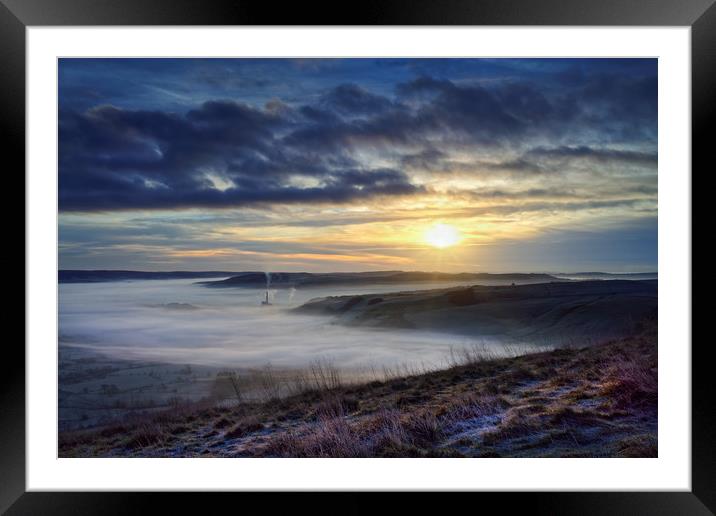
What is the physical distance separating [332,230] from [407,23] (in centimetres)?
148

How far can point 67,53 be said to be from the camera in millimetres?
2479

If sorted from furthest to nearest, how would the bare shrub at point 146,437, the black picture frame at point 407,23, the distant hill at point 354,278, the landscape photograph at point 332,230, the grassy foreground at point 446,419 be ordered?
the distant hill at point 354,278 → the landscape photograph at point 332,230 → the bare shrub at point 146,437 → the grassy foreground at point 446,419 → the black picture frame at point 407,23

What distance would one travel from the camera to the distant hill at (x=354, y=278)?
121 inches

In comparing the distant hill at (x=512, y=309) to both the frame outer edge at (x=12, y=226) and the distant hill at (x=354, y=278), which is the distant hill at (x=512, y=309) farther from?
the frame outer edge at (x=12, y=226)

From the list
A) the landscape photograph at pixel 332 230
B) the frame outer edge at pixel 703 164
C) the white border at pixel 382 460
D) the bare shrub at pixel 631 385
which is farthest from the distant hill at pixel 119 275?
the frame outer edge at pixel 703 164

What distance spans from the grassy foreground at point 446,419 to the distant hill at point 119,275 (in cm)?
94

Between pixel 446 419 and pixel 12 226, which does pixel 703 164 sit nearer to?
pixel 446 419

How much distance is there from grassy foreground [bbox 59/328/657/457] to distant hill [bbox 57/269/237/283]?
37.1 inches

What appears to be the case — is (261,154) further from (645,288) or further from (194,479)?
(645,288)

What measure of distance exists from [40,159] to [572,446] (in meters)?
3.54

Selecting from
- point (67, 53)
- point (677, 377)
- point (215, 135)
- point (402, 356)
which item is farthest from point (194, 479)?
point (677, 377)

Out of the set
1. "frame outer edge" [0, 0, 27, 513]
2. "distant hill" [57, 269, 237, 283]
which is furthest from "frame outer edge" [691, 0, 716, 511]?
"frame outer edge" [0, 0, 27, 513]

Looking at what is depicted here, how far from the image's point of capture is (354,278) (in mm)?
3158

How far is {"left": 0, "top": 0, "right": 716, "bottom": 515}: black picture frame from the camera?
207 cm
